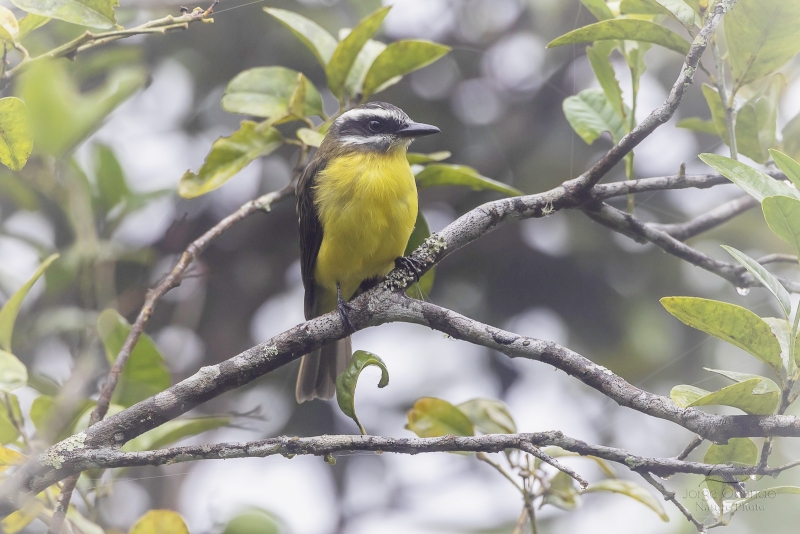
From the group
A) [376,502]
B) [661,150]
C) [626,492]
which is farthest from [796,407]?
[376,502]

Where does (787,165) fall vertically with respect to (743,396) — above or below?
above

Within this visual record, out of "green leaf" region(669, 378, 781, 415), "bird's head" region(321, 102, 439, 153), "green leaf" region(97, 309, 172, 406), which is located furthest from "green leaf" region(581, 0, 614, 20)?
"green leaf" region(97, 309, 172, 406)

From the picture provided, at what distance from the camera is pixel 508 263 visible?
12.8 feet

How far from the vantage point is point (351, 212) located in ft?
8.86

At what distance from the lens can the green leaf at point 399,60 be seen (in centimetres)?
243

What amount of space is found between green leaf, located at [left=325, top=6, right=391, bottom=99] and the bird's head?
332 millimetres

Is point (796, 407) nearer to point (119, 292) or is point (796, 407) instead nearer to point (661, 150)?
point (661, 150)

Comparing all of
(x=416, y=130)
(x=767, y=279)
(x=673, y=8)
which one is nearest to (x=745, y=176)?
(x=767, y=279)

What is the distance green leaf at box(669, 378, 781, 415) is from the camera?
141cm

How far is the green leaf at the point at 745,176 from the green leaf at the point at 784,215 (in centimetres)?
8

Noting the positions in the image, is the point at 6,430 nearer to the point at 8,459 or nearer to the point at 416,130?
the point at 8,459

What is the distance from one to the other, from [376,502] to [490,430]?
59.9 inches

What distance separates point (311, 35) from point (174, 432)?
1523 mm

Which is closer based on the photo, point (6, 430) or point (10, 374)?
point (10, 374)
